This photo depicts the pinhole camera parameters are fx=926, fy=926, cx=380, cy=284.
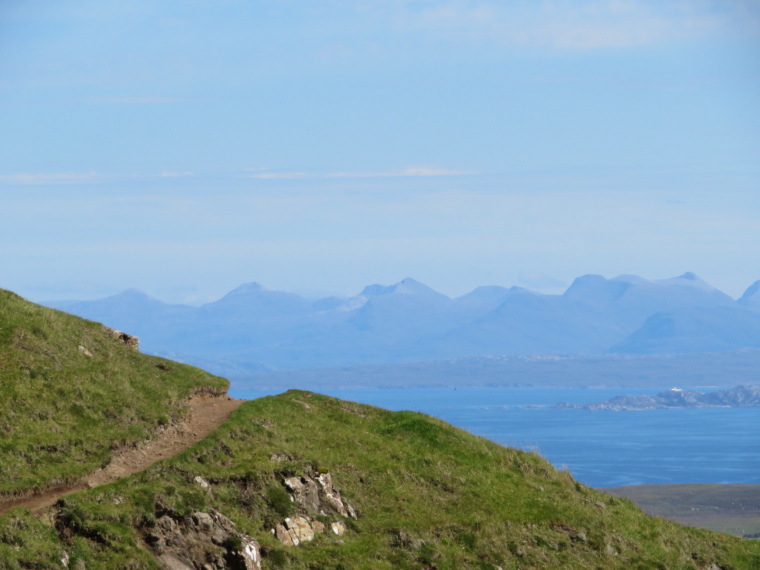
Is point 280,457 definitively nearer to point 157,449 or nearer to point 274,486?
point 274,486

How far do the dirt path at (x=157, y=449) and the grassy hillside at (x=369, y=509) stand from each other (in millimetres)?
1410

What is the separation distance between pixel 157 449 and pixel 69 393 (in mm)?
4776

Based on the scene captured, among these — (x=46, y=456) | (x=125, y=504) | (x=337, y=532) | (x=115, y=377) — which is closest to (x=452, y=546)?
(x=337, y=532)

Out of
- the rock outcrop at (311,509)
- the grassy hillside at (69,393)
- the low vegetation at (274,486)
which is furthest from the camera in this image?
the grassy hillside at (69,393)

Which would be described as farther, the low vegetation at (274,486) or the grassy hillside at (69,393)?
the grassy hillside at (69,393)

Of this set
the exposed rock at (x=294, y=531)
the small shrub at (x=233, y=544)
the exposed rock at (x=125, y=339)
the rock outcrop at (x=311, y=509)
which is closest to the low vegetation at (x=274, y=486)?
the small shrub at (x=233, y=544)

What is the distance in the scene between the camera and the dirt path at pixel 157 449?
104 ft

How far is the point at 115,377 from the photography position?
44969 millimetres

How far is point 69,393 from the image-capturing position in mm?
40625

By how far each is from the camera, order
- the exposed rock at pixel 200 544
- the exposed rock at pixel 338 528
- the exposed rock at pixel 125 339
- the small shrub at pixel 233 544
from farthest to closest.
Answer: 1. the exposed rock at pixel 125 339
2. the exposed rock at pixel 338 528
3. the small shrub at pixel 233 544
4. the exposed rock at pixel 200 544

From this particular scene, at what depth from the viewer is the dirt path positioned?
31.7 meters

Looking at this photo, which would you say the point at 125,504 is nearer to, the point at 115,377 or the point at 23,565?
the point at 23,565

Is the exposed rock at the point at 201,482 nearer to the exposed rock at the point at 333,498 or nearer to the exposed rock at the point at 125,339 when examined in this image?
the exposed rock at the point at 333,498

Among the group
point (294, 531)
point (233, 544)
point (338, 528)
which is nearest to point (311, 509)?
point (338, 528)
